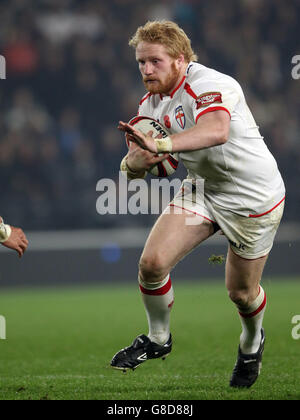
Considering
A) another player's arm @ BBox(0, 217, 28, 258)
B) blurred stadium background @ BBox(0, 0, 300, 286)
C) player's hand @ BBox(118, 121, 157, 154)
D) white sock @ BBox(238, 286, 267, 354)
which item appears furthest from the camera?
blurred stadium background @ BBox(0, 0, 300, 286)

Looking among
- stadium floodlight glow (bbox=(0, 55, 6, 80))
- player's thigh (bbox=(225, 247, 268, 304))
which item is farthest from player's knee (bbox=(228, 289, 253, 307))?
stadium floodlight glow (bbox=(0, 55, 6, 80))

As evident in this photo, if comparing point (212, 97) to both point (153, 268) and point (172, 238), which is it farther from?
point (153, 268)

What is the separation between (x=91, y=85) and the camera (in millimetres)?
13414

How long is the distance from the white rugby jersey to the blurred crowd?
288 inches

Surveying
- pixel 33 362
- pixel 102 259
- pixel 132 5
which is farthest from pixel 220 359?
pixel 132 5

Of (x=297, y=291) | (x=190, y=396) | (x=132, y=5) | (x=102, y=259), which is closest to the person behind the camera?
(x=190, y=396)

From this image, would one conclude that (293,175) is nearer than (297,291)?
No

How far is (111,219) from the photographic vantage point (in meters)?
12.0

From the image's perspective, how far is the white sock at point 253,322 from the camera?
499 centimetres

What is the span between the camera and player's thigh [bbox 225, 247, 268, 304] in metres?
4.80

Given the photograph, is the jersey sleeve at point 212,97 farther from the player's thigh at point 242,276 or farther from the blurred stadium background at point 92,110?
the blurred stadium background at point 92,110

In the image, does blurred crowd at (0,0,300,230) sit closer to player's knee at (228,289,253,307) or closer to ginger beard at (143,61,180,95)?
player's knee at (228,289,253,307)

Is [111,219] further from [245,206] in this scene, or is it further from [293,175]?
[245,206]
